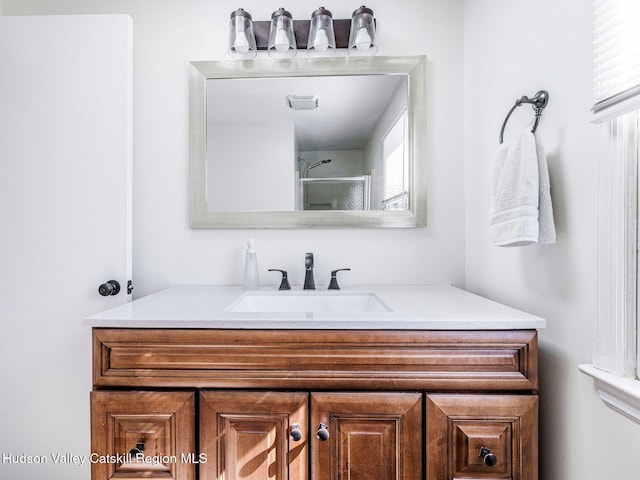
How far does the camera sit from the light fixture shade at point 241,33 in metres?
1.36

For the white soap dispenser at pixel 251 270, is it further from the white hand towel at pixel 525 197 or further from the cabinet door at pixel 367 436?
the white hand towel at pixel 525 197

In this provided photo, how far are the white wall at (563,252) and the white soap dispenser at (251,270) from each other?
91cm

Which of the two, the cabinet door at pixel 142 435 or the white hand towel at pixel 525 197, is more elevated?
the white hand towel at pixel 525 197

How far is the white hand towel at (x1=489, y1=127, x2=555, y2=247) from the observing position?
0.89m

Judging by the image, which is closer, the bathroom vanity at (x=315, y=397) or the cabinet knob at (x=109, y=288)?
the bathroom vanity at (x=315, y=397)

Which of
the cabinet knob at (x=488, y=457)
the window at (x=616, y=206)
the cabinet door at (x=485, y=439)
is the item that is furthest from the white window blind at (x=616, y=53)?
the cabinet knob at (x=488, y=457)

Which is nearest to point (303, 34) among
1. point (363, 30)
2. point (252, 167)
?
point (363, 30)

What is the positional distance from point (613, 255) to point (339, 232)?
0.93 meters

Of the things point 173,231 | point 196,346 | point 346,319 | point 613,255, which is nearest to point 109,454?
point 196,346

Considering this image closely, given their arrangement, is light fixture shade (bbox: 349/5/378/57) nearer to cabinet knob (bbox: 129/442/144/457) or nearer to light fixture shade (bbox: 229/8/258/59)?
light fixture shade (bbox: 229/8/258/59)

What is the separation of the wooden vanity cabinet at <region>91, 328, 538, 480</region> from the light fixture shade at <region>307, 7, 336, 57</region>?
Result: 112 centimetres

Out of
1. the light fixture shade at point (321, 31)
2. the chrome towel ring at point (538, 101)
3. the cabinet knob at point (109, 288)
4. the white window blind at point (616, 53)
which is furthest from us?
the light fixture shade at point (321, 31)

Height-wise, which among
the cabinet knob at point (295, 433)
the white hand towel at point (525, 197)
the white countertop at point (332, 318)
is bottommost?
the cabinet knob at point (295, 433)

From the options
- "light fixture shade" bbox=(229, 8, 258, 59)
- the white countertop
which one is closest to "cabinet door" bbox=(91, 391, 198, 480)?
the white countertop
